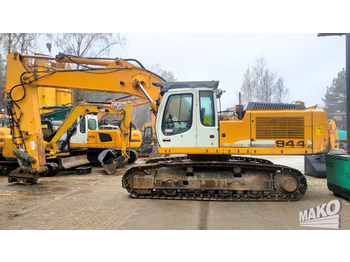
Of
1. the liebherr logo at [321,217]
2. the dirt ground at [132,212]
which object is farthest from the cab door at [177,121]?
the liebherr logo at [321,217]

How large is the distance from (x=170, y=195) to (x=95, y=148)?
7.19m

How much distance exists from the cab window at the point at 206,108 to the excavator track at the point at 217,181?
3.08ft

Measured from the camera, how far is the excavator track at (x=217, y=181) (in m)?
5.41

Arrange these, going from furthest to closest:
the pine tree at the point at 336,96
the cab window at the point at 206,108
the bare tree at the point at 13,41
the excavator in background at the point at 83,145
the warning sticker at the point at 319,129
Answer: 1. the pine tree at the point at 336,96
2. the bare tree at the point at 13,41
3. the excavator in background at the point at 83,145
4. the cab window at the point at 206,108
5. the warning sticker at the point at 319,129

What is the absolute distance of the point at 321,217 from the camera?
4.37 meters

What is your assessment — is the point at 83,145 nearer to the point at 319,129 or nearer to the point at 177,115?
the point at 177,115

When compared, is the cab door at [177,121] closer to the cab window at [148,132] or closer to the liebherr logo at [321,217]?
the liebherr logo at [321,217]

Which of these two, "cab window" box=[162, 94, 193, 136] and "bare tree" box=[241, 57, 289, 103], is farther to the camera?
"bare tree" box=[241, 57, 289, 103]

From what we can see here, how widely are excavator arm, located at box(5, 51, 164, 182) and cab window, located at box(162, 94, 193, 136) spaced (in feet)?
3.06

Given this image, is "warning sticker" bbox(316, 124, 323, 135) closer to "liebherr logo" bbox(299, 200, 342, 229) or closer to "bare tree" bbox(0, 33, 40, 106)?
"liebherr logo" bbox(299, 200, 342, 229)

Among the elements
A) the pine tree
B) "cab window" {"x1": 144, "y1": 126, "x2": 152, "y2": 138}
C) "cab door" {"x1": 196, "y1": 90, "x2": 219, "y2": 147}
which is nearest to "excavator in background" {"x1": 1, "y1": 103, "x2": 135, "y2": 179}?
"cab door" {"x1": 196, "y1": 90, "x2": 219, "y2": 147}

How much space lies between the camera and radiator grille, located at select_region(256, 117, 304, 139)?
17.5ft

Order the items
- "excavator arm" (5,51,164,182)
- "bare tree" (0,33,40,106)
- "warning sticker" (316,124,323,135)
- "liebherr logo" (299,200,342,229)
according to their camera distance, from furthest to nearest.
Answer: "bare tree" (0,33,40,106), "excavator arm" (5,51,164,182), "warning sticker" (316,124,323,135), "liebherr logo" (299,200,342,229)

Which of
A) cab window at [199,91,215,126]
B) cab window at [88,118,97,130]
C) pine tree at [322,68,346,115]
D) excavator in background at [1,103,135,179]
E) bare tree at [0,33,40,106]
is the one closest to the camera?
cab window at [199,91,215,126]
